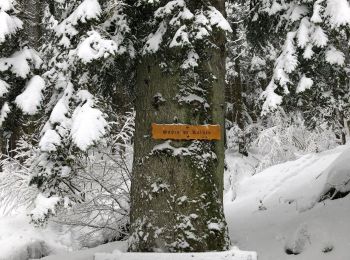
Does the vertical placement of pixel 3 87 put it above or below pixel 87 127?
above

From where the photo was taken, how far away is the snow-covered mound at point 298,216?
15.9 ft

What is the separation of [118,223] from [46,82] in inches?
103

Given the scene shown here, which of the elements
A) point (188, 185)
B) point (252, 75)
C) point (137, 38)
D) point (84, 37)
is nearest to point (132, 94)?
point (137, 38)

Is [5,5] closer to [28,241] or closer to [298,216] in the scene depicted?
[298,216]

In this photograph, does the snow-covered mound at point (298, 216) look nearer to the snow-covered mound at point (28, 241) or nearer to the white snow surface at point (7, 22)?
the snow-covered mound at point (28, 241)

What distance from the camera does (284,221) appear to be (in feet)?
18.9

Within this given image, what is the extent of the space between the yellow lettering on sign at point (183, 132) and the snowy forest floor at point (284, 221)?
1.48 m

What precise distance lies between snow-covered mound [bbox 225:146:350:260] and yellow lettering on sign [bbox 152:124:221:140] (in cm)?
188

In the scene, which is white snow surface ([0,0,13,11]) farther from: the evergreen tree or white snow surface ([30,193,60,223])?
the evergreen tree

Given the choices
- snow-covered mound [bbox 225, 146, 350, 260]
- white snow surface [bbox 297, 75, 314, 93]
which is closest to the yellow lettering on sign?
snow-covered mound [bbox 225, 146, 350, 260]

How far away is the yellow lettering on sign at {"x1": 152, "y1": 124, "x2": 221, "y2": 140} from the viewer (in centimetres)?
370

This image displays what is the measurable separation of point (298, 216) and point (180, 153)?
2684 millimetres

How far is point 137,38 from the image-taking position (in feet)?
14.1

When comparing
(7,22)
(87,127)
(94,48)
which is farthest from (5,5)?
(87,127)
